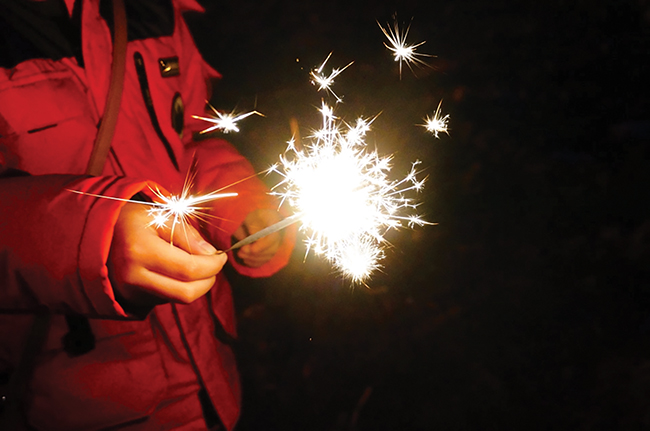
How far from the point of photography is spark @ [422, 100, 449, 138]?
4.87 ft

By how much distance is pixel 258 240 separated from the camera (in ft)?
3.24

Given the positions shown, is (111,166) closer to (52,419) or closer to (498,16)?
(52,419)

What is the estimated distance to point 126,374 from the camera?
2.64ft

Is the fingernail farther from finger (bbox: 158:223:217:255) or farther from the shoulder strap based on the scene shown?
the shoulder strap

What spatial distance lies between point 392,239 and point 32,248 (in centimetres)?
127

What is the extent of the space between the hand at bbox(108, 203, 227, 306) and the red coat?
0.12 feet

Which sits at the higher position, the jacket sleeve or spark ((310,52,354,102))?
spark ((310,52,354,102))

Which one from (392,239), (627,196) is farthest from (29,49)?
(627,196)

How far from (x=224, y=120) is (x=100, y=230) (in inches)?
23.4

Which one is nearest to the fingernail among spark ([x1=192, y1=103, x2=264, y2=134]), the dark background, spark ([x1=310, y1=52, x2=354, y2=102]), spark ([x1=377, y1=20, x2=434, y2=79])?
spark ([x1=192, y1=103, x2=264, y2=134])

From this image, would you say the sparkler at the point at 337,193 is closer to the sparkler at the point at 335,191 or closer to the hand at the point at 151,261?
the sparkler at the point at 335,191

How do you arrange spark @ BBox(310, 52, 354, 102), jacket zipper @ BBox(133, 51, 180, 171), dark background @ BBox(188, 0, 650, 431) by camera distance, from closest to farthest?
jacket zipper @ BBox(133, 51, 180, 171) < spark @ BBox(310, 52, 354, 102) < dark background @ BBox(188, 0, 650, 431)

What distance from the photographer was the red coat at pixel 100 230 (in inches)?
25.0

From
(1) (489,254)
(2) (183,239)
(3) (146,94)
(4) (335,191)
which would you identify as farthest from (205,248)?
(1) (489,254)
